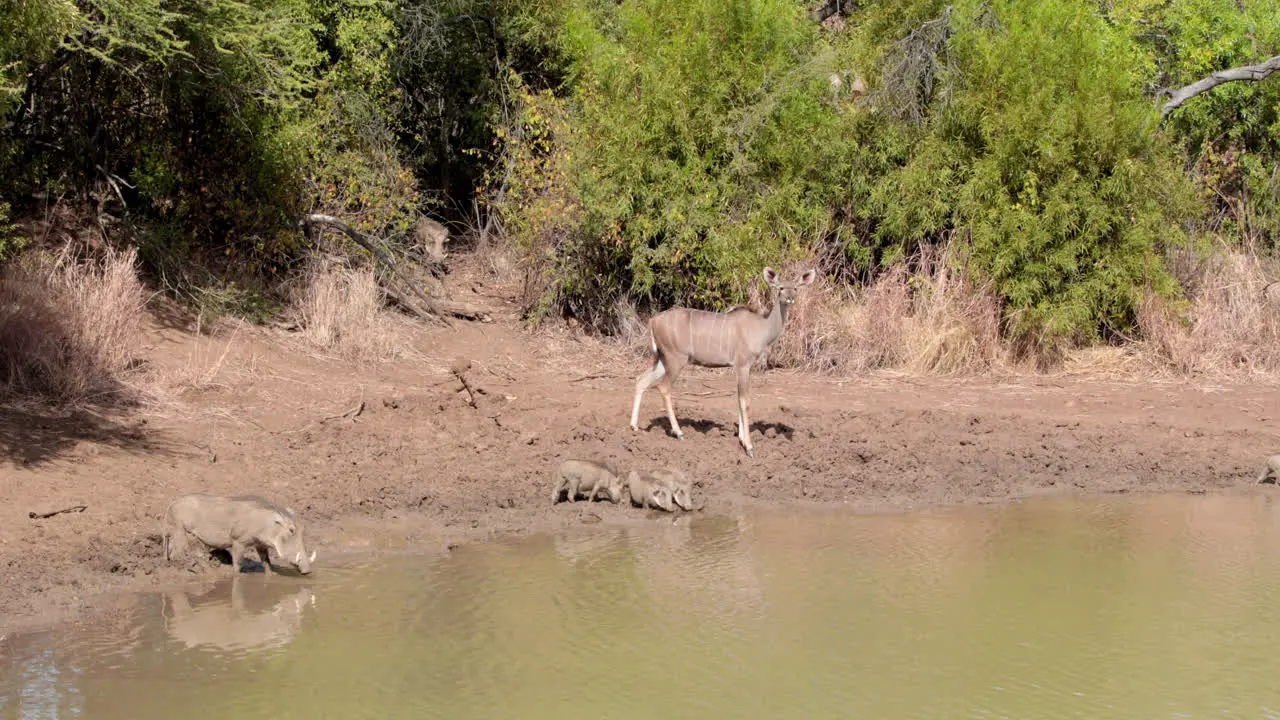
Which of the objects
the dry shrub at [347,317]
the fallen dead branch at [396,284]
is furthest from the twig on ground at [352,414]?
the fallen dead branch at [396,284]

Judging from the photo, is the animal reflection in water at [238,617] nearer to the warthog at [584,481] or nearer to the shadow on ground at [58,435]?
the shadow on ground at [58,435]

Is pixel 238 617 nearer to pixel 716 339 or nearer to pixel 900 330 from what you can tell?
pixel 716 339

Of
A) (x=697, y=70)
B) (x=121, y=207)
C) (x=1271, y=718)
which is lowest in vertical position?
(x=1271, y=718)

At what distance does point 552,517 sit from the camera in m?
10.8

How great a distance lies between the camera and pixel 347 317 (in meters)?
15.1

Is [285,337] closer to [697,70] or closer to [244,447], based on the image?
[244,447]

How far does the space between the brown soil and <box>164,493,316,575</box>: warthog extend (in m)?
0.21

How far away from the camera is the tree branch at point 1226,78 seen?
56.4 feet

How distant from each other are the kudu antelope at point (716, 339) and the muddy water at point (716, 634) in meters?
1.84

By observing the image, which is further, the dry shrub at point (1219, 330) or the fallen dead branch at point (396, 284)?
the fallen dead branch at point (396, 284)

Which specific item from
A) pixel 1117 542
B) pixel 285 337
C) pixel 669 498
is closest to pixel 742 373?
pixel 669 498

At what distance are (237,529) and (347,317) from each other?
6340mm

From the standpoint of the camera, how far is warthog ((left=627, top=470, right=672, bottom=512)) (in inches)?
433

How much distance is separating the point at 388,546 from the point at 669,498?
2255mm
